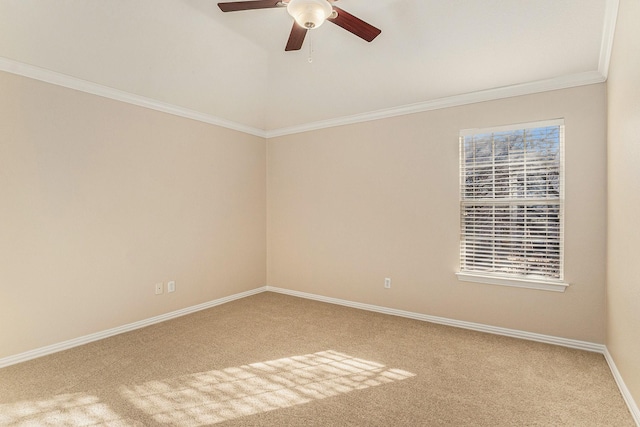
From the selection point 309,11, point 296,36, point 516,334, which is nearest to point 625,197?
point 516,334

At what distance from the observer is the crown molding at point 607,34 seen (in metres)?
2.29

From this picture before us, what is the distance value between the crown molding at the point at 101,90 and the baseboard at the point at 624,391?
15.3 ft

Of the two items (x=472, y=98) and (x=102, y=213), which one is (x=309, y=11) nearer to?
(x=472, y=98)

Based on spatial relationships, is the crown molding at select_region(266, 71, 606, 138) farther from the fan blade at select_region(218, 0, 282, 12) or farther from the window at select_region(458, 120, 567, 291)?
the fan blade at select_region(218, 0, 282, 12)

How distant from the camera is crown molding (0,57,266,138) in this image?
2758 millimetres

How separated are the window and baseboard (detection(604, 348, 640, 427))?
67 cm

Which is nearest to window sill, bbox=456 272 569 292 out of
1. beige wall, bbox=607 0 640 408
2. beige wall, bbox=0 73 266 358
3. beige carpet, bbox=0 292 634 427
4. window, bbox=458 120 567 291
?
window, bbox=458 120 567 291

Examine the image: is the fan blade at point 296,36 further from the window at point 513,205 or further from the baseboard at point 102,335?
the baseboard at point 102,335

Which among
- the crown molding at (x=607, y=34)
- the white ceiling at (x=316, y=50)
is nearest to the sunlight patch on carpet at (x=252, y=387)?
the white ceiling at (x=316, y=50)

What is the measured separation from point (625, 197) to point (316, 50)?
9.41 feet

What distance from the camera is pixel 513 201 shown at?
3.37m

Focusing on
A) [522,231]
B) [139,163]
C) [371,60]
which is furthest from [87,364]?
[522,231]

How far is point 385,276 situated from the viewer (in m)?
4.16

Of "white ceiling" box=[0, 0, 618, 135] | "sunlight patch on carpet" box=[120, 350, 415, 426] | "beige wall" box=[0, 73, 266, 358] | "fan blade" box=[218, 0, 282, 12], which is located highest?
"white ceiling" box=[0, 0, 618, 135]
